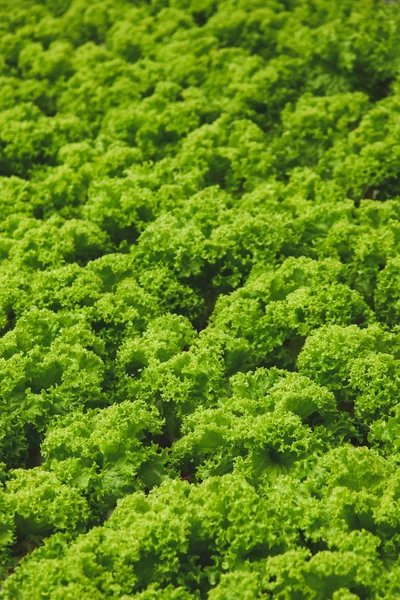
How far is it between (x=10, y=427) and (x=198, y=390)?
1339 mm

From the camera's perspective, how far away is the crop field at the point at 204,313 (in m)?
4.82

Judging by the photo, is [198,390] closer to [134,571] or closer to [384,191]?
[134,571]

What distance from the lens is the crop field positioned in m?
4.82

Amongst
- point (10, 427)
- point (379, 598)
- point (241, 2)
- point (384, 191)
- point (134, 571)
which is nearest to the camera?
point (379, 598)

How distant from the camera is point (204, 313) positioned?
6973mm

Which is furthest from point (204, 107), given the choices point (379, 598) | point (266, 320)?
point (379, 598)

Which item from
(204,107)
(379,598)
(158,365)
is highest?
(204,107)

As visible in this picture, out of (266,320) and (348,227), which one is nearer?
(266,320)

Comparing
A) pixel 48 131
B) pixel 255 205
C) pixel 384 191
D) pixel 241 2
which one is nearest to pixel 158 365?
pixel 255 205

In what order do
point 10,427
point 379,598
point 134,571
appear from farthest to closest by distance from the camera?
Answer: 1. point 10,427
2. point 134,571
3. point 379,598

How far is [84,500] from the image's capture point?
17.1ft

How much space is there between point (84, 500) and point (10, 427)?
880 millimetres

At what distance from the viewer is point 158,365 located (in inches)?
240

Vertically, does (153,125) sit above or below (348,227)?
above
